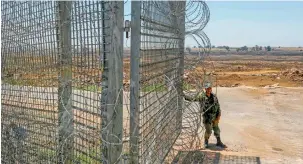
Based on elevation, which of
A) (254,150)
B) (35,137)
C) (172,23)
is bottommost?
(254,150)

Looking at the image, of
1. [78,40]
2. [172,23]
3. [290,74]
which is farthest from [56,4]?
[290,74]

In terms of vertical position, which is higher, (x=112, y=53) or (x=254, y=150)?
(x=112, y=53)

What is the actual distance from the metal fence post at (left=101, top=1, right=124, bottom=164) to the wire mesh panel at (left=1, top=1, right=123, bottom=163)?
0.01 metres

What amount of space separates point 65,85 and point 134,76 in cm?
70

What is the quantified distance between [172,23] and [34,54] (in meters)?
2.07

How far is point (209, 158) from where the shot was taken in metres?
7.02

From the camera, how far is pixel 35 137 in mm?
4227

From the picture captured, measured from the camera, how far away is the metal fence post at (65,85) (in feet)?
11.8

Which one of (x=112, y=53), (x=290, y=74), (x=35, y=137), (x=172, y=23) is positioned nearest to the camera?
(x=112, y=53)

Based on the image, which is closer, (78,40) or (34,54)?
(78,40)

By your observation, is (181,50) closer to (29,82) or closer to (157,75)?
(157,75)

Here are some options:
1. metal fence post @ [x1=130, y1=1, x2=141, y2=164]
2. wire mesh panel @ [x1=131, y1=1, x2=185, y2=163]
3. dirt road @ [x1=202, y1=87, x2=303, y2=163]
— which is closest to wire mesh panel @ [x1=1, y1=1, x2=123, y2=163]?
metal fence post @ [x1=130, y1=1, x2=141, y2=164]

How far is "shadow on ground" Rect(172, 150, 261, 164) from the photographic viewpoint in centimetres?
639

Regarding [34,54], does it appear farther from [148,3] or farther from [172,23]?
[172,23]
